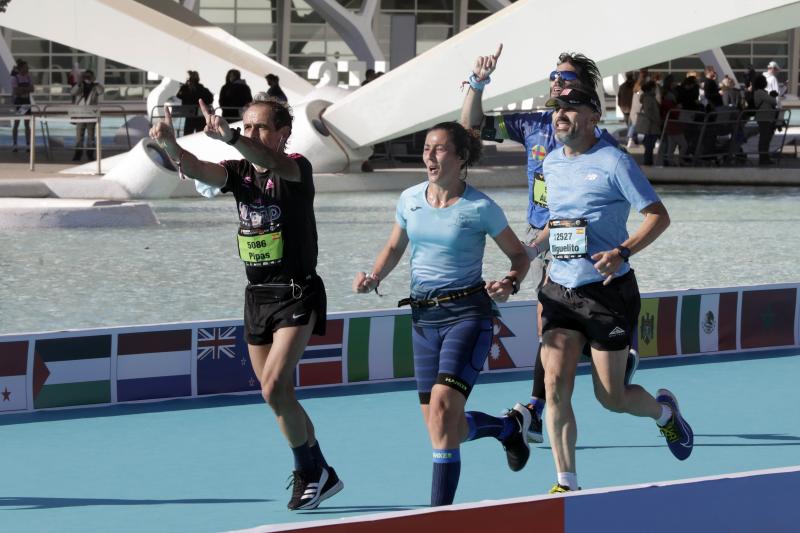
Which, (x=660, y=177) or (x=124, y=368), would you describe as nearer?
(x=124, y=368)

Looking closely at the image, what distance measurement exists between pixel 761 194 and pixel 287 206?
54.9 feet

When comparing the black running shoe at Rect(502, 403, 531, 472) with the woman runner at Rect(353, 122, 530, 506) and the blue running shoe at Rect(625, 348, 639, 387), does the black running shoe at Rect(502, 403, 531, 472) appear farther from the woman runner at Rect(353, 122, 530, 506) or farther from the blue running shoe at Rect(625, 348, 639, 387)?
the woman runner at Rect(353, 122, 530, 506)

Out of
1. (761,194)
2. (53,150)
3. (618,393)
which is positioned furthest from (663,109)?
(618,393)

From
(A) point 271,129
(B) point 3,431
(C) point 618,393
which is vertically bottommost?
(B) point 3,431

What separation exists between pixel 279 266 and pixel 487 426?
1.08 metres

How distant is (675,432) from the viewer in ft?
22.3

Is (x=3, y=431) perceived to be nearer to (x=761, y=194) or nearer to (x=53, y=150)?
(x=761, y=194)

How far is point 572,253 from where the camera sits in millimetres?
6062

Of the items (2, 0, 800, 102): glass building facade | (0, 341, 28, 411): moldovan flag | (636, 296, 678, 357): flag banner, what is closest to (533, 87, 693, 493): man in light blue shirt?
(0, 341, 28, 411): moldovan flag

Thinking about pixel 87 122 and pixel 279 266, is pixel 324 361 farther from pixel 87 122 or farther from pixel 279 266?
pixel 87 122

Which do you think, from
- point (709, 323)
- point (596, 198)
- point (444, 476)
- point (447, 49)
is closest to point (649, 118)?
point (447, 49)

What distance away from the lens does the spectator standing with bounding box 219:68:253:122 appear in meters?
24.4

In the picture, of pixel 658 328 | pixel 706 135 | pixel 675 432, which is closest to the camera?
pixel 675 432

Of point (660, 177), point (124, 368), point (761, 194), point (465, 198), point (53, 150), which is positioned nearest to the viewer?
point (465, 198)
